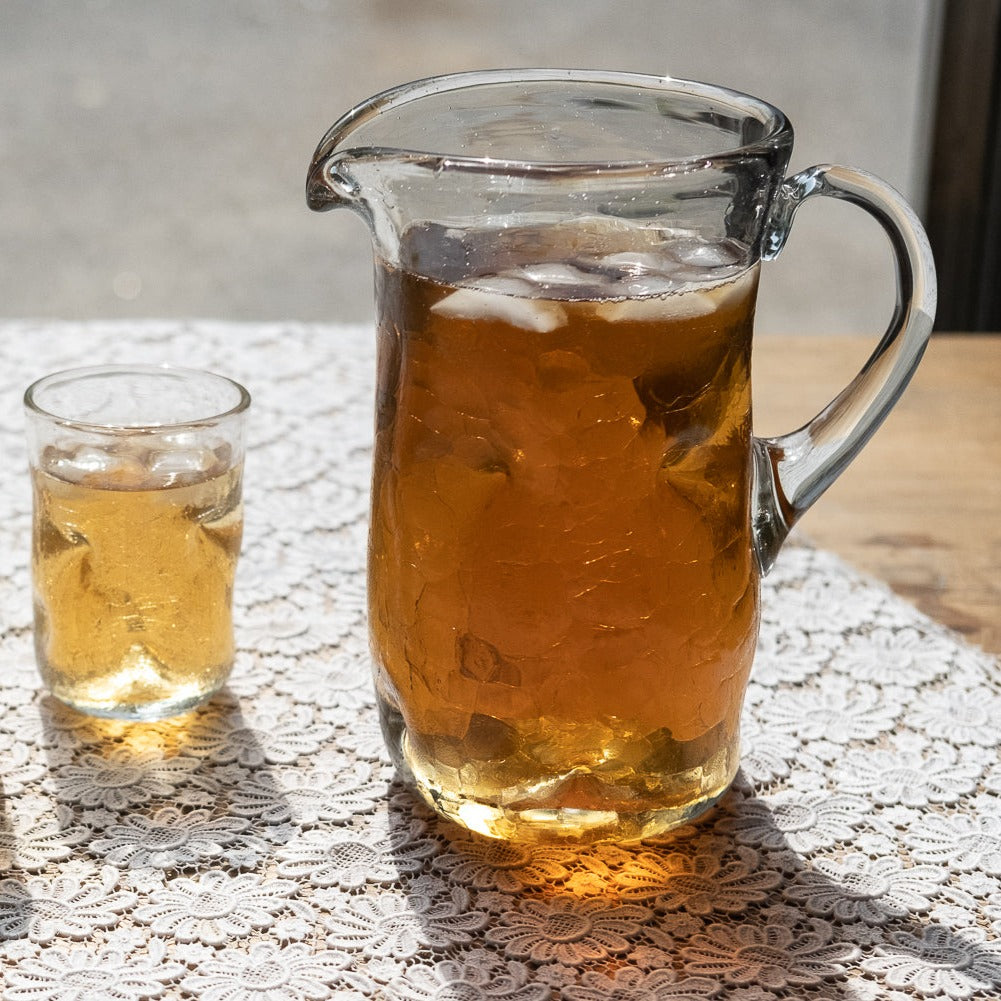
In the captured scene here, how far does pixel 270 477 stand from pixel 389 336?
1.33ft

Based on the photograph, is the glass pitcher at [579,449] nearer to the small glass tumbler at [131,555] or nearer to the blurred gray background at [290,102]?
the small glass tumbler at [131,555]

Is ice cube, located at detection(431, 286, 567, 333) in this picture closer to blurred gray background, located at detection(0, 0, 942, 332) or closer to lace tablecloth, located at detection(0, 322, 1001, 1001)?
lace tablecloth, located at detection(0, 322, 1001, 1001)

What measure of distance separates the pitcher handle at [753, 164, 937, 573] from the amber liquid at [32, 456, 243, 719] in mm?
270

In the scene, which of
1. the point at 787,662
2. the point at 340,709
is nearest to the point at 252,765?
the point at 340,709

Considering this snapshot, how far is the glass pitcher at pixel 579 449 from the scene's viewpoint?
0.55m

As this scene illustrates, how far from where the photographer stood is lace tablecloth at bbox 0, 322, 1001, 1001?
1.80 feet

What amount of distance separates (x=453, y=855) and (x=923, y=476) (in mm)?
559

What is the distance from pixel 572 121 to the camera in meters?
0.66

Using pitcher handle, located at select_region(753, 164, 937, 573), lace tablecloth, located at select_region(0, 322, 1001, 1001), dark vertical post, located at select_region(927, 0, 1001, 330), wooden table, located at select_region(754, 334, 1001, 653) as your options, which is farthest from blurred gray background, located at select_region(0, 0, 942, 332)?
pitcher handle, located at select_region(753, 164, 937, 573)

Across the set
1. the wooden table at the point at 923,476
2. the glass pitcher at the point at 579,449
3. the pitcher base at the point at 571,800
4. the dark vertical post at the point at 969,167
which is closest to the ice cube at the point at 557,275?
the glass pitcher at the point at 579,449

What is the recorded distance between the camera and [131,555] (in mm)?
692

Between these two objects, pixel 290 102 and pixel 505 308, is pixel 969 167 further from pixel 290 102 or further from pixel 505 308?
pixel 505 308

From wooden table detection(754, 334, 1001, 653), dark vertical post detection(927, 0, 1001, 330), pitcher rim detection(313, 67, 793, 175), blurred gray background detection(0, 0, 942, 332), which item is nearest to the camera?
pitcher rim detection(313, 67, 793, 175)

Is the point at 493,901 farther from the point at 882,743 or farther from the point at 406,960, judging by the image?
the point at 882,743
